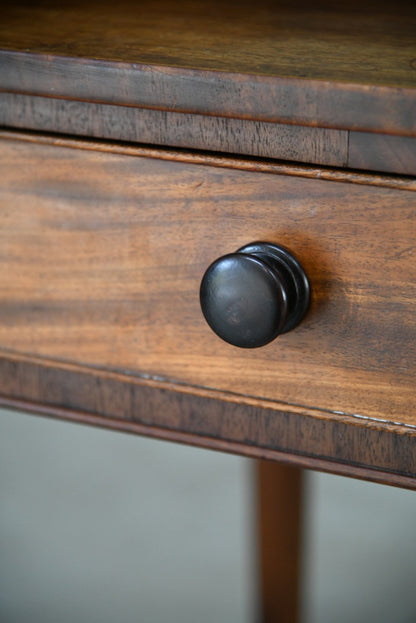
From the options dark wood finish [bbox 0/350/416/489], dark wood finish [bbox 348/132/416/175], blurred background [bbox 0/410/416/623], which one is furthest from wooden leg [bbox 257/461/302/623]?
dark wood finish [bbox 348/132/416/175]

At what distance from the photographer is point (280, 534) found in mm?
634

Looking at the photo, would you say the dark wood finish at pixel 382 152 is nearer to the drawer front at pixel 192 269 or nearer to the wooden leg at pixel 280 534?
the drawer front at pixel 192 269

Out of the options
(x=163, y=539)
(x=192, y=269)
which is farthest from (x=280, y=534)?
(x=192, y=269)

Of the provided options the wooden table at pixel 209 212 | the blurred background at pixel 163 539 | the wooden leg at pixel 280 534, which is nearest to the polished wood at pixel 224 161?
the wooden table at pixel 209 212

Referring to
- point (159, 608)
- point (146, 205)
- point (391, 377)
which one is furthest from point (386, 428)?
point (159, 608)

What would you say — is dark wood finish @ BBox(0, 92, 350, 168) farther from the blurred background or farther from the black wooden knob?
the blurred background

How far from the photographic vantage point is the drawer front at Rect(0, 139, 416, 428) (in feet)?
0.89

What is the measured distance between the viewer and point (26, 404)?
1.19 ft

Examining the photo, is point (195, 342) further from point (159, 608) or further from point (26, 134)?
point (159, 608)

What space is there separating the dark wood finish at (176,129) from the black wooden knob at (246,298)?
4 cm

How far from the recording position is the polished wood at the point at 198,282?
272 millimetres

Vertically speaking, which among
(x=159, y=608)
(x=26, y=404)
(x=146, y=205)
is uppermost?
(x=146, y=205)

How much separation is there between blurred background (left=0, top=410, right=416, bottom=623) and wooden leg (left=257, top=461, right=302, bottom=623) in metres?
0.04

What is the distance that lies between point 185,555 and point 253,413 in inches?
23.7
